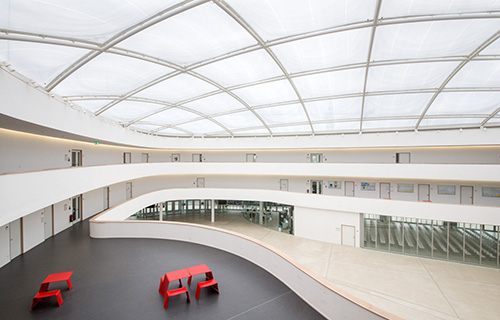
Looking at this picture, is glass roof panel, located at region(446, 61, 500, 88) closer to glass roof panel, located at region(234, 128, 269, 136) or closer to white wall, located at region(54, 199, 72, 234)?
glass roof panel, located at region(234, 128, 269, 136)

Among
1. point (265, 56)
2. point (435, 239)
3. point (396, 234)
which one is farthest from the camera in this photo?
point (396, 234)

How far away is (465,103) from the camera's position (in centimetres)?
1564

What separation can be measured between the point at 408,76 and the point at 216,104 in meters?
12.8

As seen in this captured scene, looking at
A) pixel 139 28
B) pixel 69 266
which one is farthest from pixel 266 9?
pixel 69 266

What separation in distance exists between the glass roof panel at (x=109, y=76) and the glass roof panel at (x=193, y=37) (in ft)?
3.50

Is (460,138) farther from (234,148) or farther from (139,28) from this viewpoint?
(139,28)

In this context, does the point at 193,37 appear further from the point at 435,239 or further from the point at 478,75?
the point at 435,239

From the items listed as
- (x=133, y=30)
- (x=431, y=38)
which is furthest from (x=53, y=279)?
(x=431, y=38)

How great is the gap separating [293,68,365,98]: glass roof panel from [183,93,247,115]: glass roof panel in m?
5.06

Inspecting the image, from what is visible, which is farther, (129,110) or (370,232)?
(370,232)

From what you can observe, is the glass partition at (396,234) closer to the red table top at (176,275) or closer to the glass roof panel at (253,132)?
the glass roof panel at (253,132)

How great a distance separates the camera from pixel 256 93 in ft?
51.6

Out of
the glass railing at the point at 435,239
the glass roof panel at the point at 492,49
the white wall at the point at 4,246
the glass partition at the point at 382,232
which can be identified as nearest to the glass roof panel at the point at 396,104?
the glass roof panel at the point at 492,49

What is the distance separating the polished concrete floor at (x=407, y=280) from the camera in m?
11.5
